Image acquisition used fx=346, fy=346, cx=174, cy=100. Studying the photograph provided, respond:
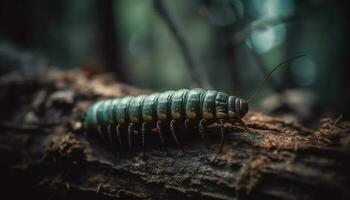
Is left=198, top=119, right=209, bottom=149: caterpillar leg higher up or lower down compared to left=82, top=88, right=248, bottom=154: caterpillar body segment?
lower down

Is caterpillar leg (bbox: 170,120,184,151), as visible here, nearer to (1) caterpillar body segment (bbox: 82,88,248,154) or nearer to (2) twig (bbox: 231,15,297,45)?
(1) caterpillar body segment (bbox: 82,88,248,154)

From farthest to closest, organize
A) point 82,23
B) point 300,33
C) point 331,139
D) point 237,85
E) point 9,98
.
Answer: point 82,23 → point 300,33 → point 237,85 → point 9,98 → point 331,139

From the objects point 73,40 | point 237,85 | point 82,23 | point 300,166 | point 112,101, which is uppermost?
point 82,23

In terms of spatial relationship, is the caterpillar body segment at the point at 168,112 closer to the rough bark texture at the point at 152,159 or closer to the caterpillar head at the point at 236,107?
the caterpillar head at the point at 236,107

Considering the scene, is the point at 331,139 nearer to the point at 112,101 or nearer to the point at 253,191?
the point at 253,191

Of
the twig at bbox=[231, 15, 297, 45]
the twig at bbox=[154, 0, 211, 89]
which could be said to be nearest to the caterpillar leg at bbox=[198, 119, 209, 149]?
the twig at bbox=[154, 0, 211, 89]

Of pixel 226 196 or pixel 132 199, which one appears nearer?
A: pixel 226 196

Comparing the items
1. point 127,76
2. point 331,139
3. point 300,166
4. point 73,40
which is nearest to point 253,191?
point 300,166
